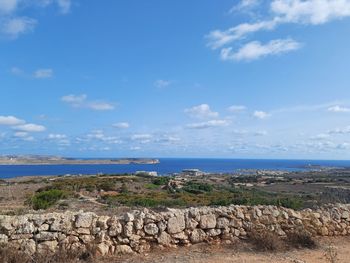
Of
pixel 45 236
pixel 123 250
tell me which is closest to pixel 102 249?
pixel 123 250

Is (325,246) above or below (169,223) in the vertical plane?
below

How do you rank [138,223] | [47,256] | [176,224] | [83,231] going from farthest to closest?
1. [176,224]
2. [138,223]
3. [83,231]
4. [47,256]

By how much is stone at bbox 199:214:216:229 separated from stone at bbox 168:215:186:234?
0.50m

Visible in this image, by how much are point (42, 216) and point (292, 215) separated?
6.46 m

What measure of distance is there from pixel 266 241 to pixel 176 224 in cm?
223

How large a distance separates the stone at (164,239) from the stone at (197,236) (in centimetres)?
61

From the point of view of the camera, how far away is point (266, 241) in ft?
30.9

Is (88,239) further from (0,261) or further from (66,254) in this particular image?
(0,261)

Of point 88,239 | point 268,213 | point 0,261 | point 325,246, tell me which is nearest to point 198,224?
point 268,213

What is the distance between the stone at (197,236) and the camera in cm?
950

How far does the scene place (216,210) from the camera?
9.98m

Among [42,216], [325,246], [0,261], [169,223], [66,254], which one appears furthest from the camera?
→ [325,246]

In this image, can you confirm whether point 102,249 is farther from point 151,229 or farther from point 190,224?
point 190,224

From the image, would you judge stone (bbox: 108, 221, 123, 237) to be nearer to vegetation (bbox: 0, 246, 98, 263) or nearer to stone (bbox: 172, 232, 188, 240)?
vegetation (bbox: 0, 246, 98, 263)
